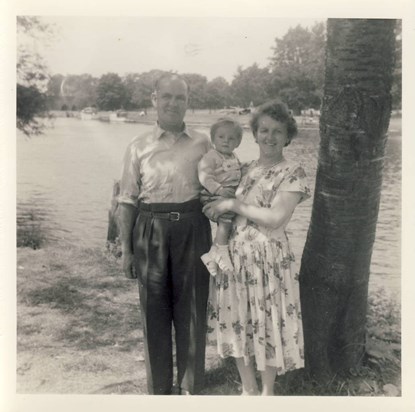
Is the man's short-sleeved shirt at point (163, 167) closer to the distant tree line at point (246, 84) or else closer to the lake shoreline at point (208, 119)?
the lake shoreline at point (208, 119)

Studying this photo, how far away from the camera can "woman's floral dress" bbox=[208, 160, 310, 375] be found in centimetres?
341

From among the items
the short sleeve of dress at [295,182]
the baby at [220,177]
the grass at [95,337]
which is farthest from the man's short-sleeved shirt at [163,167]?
the grass at [95,337]

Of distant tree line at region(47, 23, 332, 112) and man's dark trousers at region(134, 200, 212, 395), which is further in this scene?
distant tree line at region(47, 23, 332, 112)

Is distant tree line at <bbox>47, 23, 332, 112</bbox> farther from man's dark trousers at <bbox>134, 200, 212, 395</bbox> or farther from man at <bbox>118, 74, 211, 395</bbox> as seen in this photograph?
man's dark trousers at <bbox>134, 200, 212, 395</bbox>

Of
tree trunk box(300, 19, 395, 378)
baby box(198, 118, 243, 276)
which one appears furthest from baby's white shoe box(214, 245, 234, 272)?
tree trunk box(300, 19, 395, 378)

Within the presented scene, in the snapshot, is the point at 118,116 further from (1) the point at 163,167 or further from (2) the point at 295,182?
(2) the point at 295,182

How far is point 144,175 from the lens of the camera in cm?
361

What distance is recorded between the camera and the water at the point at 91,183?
3.91m

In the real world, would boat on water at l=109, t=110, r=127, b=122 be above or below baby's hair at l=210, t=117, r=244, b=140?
above

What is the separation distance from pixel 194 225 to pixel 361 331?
1489 millimetres

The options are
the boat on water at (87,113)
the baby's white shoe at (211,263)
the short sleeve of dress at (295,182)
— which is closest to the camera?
the short sleeve of dress at (295,182)

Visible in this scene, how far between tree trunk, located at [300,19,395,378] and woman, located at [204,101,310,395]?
36 cm

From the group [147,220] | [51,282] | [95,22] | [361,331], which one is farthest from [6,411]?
[95,22]

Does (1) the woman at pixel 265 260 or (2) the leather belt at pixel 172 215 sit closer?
(1) the woman at pixel 265 260
